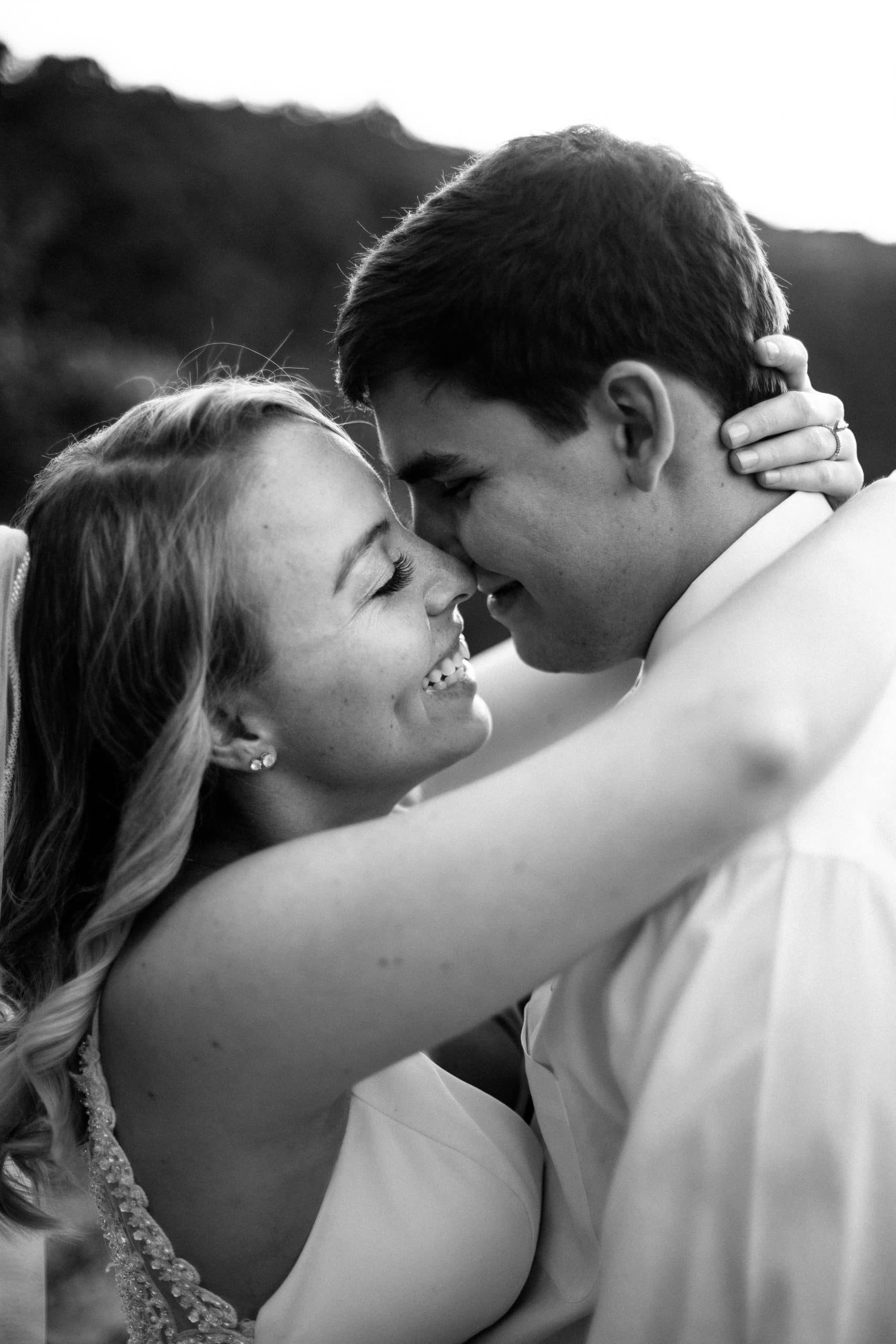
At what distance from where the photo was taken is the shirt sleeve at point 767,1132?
160cm

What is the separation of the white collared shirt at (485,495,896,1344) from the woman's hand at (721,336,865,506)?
28.4 inches

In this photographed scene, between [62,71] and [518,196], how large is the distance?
4753mm

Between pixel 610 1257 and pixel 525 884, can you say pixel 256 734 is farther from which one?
pixel 610 1257

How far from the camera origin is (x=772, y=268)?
7.02m

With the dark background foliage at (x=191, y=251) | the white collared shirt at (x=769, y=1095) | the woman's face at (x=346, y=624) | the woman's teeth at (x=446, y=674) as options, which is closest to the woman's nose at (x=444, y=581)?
the woman's face at (x=346, y=624)

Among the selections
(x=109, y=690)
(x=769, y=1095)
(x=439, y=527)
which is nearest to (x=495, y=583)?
(x=439, y=527)

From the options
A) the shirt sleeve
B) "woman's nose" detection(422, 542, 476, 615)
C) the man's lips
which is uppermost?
"woman's nose" detection(422, 542, 476, 615)

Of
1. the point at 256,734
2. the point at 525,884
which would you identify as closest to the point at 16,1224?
the point at 256,734

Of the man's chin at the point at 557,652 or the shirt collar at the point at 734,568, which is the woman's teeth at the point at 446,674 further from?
the shirt collar at the point at 734,568

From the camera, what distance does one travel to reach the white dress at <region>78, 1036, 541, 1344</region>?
209 cm

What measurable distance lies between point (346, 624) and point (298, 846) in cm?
50

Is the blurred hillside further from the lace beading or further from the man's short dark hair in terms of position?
the lace beading

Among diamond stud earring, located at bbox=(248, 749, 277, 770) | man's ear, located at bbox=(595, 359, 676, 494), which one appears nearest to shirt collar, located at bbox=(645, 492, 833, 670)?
man's ear, located at bbox=(595, 359, 676, 494)

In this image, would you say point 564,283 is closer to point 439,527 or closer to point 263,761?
point 439,527
